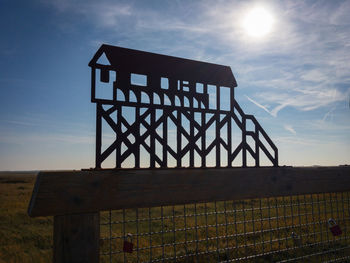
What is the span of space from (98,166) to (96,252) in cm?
279

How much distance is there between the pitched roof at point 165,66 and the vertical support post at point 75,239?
4.10 metres

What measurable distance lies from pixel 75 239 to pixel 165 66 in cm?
494

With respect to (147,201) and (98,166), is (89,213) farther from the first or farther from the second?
(98,166)

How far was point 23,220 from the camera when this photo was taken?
60.8ft

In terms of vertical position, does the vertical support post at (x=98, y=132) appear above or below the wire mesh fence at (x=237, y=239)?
above

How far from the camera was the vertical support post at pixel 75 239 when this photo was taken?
282 centimetres

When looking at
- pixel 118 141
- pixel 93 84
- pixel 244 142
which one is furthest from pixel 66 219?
pixel 244 142

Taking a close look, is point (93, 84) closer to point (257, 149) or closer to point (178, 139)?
point (178, 139)

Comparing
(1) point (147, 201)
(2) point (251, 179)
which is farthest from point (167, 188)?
(2) point (251, 179)

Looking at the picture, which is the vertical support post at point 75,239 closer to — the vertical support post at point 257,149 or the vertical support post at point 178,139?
the vertical support post at point 178,139

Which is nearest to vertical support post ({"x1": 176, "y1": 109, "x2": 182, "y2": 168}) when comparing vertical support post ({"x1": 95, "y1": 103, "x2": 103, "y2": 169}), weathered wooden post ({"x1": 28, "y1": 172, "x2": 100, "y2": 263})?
vertical support post ({"x1": 95, "y1": 103, "x2": 103, "y2": 169})

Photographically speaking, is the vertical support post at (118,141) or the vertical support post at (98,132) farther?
the vertical support post at (118,141)

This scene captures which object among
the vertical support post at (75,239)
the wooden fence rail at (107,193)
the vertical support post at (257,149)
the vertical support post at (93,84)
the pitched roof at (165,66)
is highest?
the pitched roof at (165,66)

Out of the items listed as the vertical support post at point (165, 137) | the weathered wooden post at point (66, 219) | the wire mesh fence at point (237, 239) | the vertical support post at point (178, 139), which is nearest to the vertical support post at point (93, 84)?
the vertical support post at point (165, 137)
